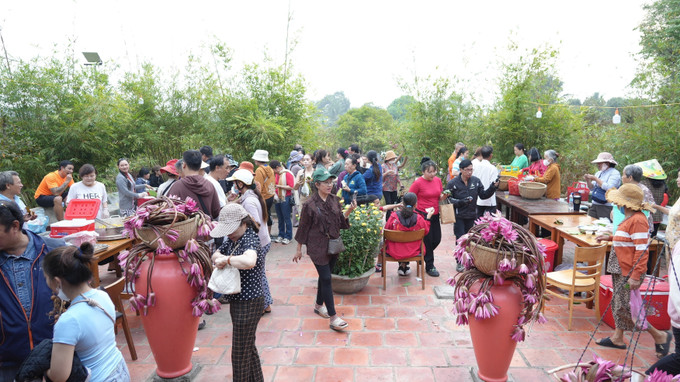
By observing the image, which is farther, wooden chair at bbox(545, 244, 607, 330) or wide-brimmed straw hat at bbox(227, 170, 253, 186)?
wide-brimmed straw hat at bbox(227, 170, 253, 186)

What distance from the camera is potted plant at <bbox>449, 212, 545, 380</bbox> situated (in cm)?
261

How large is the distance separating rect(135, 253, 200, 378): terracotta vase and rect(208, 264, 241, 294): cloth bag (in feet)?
1.42

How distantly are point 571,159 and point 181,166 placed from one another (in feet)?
28.7

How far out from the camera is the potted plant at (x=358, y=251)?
172 inches

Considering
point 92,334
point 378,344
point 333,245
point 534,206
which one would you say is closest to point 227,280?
point 92,334

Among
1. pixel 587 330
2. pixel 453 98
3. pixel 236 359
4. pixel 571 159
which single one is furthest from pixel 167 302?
pixel 571 159

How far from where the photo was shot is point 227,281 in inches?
99.6

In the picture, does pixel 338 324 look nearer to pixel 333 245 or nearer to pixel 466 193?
pixel 333 245

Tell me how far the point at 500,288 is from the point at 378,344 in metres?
1.34

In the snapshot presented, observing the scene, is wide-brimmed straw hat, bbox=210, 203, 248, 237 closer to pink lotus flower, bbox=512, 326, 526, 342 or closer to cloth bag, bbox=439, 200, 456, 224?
pink lotus flower, bbox=512, 326, 526, 342

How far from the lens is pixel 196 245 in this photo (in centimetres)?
288

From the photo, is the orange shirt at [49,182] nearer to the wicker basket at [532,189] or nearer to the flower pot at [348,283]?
the flower pot at [348,283]

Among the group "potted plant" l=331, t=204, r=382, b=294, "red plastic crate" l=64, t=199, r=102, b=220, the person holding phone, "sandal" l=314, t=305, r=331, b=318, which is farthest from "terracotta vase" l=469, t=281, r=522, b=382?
"red plastic crate" l=64, t=199, r=102, b=220

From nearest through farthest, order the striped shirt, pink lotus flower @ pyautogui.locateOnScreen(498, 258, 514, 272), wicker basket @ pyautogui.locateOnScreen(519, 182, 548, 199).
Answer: pink lotus flower @ pyautogui.locateOnScreen(498, 258, 514, 272), the striped shirt, wicker basket @ pyautogui.locateOnScreen(519, 182, 548, 199)
